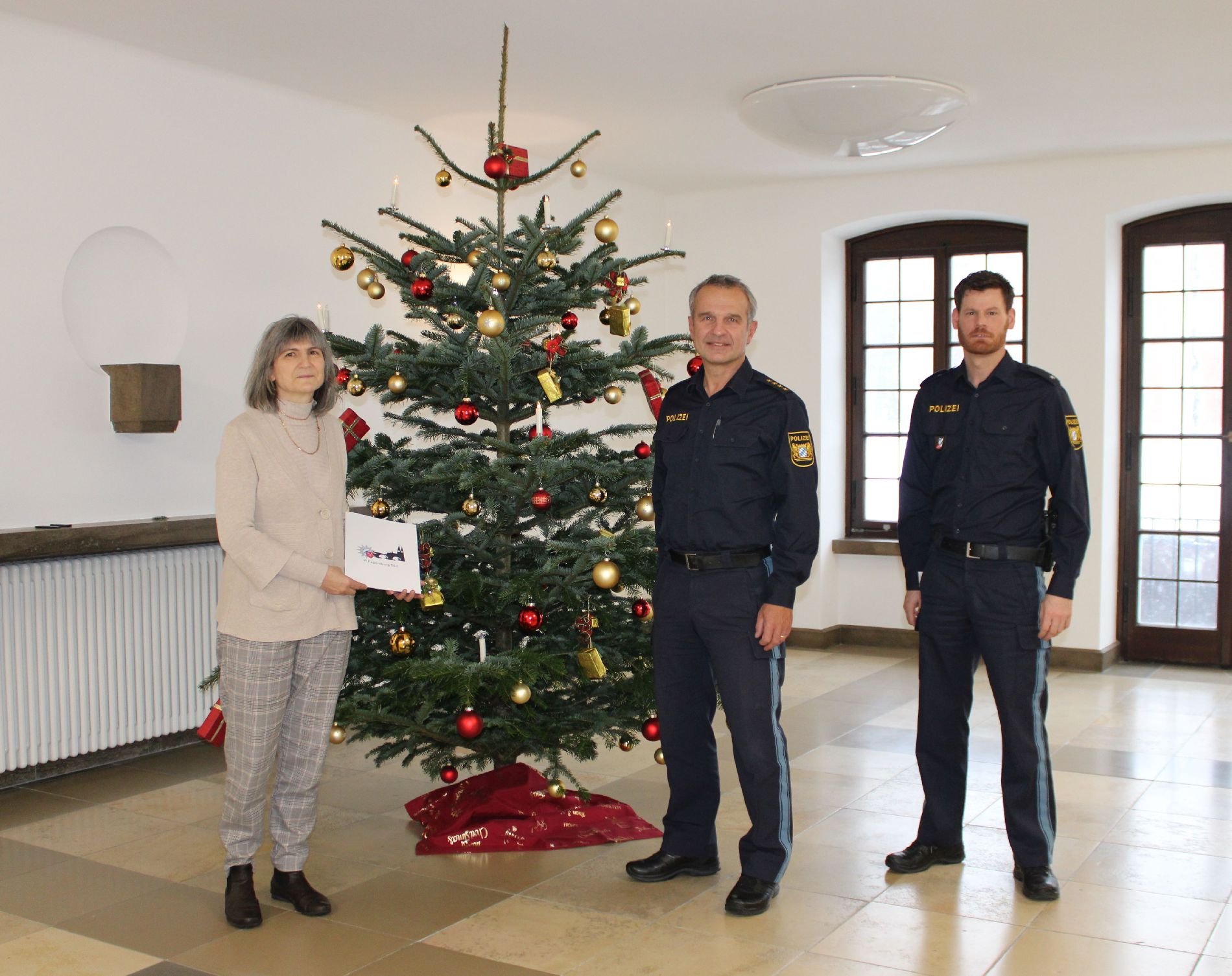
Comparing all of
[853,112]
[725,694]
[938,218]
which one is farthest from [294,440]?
[938,218]

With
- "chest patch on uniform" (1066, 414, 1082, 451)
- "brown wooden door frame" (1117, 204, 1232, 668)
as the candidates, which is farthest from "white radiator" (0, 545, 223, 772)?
"brown wooden door frame" (1117, 204, 1232, 668)

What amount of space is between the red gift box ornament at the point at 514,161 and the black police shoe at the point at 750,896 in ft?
6.68

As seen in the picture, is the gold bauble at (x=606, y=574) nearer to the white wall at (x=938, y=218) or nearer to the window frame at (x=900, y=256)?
the window frame at (x=900, y=256)

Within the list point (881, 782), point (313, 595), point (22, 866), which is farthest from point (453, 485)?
point (881, 782)

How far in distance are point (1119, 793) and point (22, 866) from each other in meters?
3.55

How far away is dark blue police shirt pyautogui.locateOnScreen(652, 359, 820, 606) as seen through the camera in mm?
3070

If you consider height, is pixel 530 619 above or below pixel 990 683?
above

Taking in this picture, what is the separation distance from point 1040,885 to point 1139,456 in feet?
14.0

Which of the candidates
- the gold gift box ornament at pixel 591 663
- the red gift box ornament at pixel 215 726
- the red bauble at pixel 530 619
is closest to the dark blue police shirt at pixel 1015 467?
the gold gift box ornament at pixel 591 663

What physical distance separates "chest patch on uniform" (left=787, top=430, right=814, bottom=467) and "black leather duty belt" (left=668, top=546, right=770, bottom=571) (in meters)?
0.24

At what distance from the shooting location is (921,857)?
11.3 feet

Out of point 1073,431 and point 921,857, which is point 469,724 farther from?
point 1073,431

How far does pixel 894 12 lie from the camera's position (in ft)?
13.8

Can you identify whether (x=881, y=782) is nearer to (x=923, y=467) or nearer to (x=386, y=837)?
(x=923, y=467)
